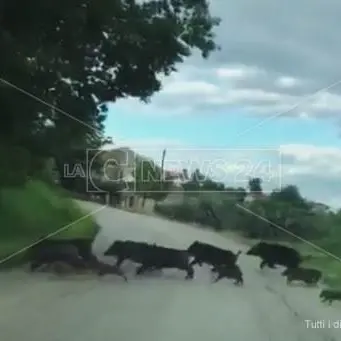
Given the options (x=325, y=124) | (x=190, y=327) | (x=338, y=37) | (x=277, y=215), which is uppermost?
(x=338, y=37)

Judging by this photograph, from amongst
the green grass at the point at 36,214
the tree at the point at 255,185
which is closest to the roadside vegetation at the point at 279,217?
the tree at the point at 255,185

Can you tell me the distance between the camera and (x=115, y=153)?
5.06m

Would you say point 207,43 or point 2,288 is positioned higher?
point 207,43

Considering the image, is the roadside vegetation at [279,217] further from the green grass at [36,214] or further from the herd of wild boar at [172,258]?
the green grass at [36,214]

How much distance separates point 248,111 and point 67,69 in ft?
2.24

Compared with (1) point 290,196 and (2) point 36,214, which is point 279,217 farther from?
(2) point 36,214

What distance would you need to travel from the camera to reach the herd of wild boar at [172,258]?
16.5ft

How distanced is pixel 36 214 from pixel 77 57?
595 mm

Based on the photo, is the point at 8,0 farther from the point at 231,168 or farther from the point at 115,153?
the point at 231,168

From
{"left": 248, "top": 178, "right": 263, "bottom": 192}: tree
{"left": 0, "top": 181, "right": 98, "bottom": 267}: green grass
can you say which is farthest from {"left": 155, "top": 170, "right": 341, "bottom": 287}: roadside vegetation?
{"left": 0, "top": 181, "right": 98, "bottom": 267}: green grass

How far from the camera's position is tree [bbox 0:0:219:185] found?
16.6 ft

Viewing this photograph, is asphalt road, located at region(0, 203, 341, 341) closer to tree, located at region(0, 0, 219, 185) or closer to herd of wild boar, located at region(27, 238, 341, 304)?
herd of wild boar, located at region(27, 238, 341, 304)

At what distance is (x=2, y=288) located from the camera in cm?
506

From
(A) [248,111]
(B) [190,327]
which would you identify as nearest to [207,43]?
(A) [248,111]
